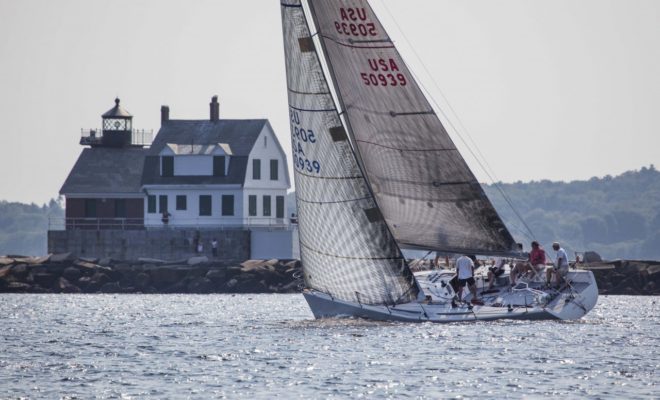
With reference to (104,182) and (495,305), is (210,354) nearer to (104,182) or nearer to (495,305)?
(495,305)

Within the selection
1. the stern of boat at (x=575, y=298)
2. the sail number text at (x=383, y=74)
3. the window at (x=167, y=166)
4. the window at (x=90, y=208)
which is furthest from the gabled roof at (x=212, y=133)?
the stern of boat at (x=575, y=298)

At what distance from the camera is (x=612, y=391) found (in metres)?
26.9

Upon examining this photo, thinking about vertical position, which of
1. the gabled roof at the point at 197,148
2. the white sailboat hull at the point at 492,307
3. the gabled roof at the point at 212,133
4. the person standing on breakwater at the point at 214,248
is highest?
the gabled roof at the point at 212,133

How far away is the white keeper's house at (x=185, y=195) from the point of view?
2953 inches

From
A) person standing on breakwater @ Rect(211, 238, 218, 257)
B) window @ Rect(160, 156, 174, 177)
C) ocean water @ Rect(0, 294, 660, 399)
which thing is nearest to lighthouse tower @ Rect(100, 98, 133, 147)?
window @ Rect(160, 156, 174, 177)

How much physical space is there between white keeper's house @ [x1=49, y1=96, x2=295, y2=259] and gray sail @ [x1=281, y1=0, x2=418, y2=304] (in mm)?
36949

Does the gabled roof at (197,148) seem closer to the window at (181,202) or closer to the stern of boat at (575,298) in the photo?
the window at (181,202)

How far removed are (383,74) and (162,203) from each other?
39227mm

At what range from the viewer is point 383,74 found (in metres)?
40.2

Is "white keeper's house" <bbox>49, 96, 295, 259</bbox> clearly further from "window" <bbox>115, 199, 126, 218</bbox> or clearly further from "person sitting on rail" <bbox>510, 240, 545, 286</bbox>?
"person sitting on rail" <bbox>510, 240, 545, 286</bbox>

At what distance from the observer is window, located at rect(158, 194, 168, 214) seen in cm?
7800

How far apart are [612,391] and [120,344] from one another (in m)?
13.2

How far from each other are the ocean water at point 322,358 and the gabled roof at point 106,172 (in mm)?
34319

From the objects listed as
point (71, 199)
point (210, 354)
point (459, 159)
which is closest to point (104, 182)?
point (71, 199)
